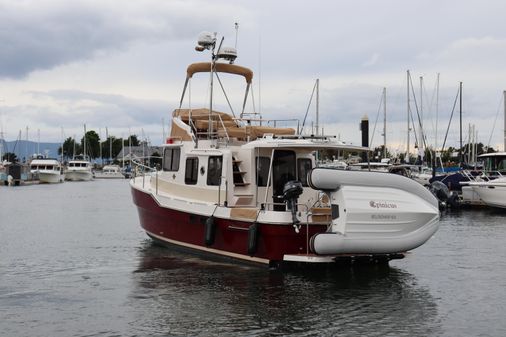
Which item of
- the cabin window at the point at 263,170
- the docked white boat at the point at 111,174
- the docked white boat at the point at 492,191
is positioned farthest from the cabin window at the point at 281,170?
the docked white boat at the point at 111,174

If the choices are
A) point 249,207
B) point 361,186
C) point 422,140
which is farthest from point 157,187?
point 422,140

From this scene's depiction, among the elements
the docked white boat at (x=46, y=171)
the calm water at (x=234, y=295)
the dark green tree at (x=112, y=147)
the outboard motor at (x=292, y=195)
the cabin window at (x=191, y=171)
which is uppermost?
the dark green tree at (x=112, y=147)

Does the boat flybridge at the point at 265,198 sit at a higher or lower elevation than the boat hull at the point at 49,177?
higher

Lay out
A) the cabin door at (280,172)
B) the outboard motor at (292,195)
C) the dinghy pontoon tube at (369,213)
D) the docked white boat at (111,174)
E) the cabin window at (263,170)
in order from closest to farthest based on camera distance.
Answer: the dinghy pontoon tube at (369,213)
the outboard motor at (292,195)
the cabin door at (280,172)
the cabin window at (263,170)
the docked white boat at (111,174)

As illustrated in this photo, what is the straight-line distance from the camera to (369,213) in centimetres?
1426

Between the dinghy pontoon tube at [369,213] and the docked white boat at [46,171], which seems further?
the docked white boat at [46,171]

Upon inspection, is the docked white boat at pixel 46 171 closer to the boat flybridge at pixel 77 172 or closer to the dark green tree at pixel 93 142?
the boat flybridge at pixel 77 172

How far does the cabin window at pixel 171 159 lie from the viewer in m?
19.7

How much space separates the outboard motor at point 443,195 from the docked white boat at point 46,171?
204ft

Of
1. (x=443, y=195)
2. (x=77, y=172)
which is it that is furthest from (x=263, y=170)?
(x=77, y=172)

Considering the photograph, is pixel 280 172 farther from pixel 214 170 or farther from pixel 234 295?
pixel 234 295

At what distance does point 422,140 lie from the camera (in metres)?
58.8

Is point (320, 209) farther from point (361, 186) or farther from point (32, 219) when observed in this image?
point (32, 219)

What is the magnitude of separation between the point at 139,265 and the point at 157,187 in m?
2.77
